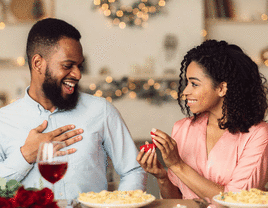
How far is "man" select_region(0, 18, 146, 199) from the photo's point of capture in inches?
61.8

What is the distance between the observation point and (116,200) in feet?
3.32

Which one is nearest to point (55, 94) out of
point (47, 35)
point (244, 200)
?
point (47, 35)

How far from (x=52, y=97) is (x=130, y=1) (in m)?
1.87

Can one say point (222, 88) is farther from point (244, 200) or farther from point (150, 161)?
point (244, 200)

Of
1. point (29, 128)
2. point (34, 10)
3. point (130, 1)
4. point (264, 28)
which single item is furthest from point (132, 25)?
point (29, 128)

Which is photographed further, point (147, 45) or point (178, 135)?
point (147, 45)

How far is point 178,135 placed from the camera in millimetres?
1861

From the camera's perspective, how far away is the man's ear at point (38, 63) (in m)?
1.65

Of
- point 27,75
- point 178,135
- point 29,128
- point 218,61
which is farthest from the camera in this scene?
point 27,75

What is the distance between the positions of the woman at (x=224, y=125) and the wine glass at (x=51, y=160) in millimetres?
626

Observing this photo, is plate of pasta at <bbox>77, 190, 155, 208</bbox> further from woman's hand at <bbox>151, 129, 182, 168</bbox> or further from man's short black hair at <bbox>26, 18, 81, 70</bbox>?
man's short black hair at <bbox>26, 18, 81, 70</bbox>

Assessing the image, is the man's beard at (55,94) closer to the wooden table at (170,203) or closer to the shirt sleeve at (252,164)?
the wooden table at (170,203)

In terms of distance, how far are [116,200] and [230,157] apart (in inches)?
32.1

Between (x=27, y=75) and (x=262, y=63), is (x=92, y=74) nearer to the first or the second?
(x=27, y=75)
